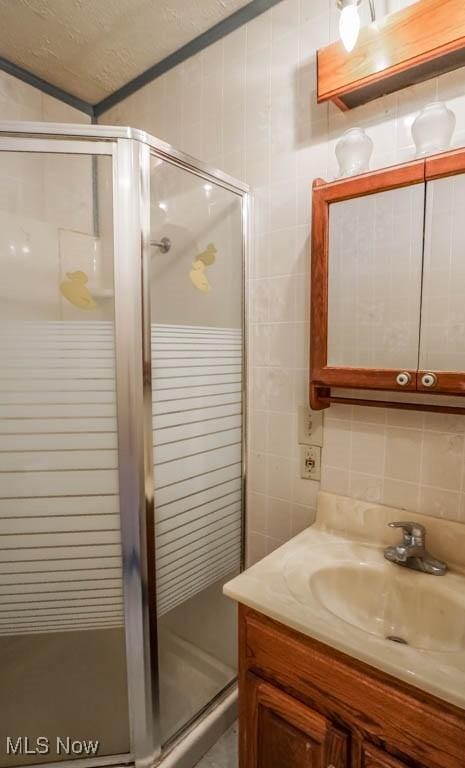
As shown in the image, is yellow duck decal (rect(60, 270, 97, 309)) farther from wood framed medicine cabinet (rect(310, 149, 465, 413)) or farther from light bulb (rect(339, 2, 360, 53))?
light bulb (rect(339, 2, 360, 53))

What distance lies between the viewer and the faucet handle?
102 centimetres

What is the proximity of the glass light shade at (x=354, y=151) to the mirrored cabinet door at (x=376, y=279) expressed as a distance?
0.11 metres

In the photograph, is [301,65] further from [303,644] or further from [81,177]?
[303,644]

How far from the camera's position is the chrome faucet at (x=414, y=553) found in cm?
101

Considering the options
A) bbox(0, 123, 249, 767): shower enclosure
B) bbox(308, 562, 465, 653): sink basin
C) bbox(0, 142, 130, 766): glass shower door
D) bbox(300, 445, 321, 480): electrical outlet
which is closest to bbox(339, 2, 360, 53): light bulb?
bbox(0, 123, 249, 767): shower enclosure

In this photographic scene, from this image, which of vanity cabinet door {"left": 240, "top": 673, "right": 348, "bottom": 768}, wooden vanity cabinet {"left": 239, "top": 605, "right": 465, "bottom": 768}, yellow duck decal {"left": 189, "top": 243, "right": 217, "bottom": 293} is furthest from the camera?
yellow duck decal {"left": 189, "top": 243, "right": 217, "bottom": 293}

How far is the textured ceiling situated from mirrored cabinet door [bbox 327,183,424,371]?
978 mm

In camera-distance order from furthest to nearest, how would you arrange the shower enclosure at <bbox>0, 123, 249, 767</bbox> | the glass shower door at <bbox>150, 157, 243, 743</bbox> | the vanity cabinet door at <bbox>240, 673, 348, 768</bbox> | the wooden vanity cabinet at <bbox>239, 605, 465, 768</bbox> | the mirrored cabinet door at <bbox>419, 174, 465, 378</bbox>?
1. the glass shower door at <bbox>150, 157, 243, 743</bbox>
2. the shower enclosure at <bbox>0, 123, 249, 767</bbox>
3. the mirrored cabinet door at <bbox>419, 174, 465, 378</bbox>
4. the vanity cabinet door at <bbox>240, 673, 348, 768</bbox>
5. the wooden vanity cabinet at <bbox>239, 605, 465, 768</bbox>

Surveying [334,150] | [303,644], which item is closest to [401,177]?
[334,150]

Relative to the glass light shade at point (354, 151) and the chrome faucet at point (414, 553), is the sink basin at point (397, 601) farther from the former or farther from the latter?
the glass light shade at point (354, 151)

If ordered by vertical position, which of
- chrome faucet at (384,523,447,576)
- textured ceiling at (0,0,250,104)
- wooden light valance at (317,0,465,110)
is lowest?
chrome faucet at (384,523,447,576)

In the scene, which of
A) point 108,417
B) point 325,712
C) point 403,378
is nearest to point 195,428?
point 108,417

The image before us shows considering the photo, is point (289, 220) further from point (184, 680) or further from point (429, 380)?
point (184, 680)

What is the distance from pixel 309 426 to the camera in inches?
51.0
